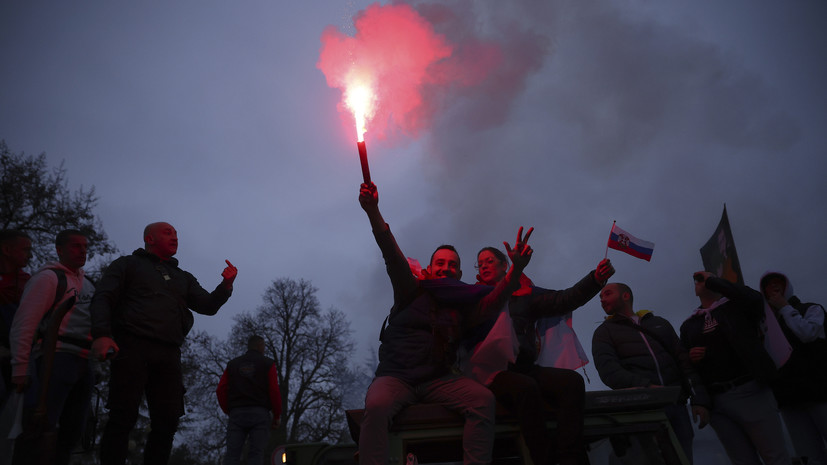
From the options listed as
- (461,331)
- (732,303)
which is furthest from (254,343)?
(732,303)

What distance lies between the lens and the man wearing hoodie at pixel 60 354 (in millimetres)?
3811

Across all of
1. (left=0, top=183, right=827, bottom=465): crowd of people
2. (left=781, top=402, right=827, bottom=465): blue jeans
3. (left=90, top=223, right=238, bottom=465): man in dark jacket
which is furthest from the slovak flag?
(left=90, top=223, right=238, bottom=465): man in dark jacket

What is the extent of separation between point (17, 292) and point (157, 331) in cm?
146

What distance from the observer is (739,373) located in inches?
190

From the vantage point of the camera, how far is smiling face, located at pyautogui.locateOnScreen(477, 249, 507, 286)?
507 centimetres

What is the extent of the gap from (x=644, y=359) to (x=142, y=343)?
4401mm

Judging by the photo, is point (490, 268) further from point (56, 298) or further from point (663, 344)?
point (56, 298)

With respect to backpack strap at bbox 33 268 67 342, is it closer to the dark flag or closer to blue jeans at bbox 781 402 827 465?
blue jeans at bbox 781 402 827 465

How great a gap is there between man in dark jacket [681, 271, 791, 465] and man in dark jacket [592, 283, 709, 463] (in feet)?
0.49

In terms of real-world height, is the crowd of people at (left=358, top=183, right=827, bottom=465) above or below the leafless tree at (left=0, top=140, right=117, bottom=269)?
below

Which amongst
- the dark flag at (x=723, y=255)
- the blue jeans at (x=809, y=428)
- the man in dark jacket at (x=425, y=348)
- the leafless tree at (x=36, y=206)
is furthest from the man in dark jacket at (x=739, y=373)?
the leafless tree at (x=36, y=206)

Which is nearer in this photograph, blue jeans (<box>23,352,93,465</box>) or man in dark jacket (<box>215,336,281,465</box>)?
blue jeans (<box>23,352,93,465</box>)

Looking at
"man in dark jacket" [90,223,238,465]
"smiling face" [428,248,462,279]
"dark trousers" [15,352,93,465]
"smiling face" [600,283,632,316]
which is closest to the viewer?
"dark trousers" [15,352,93,465]

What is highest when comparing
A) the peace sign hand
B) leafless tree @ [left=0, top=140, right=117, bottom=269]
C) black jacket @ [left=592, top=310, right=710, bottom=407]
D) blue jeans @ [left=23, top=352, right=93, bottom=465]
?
leafless tree @ [left=0, top=140, right=117, bottom=269]
